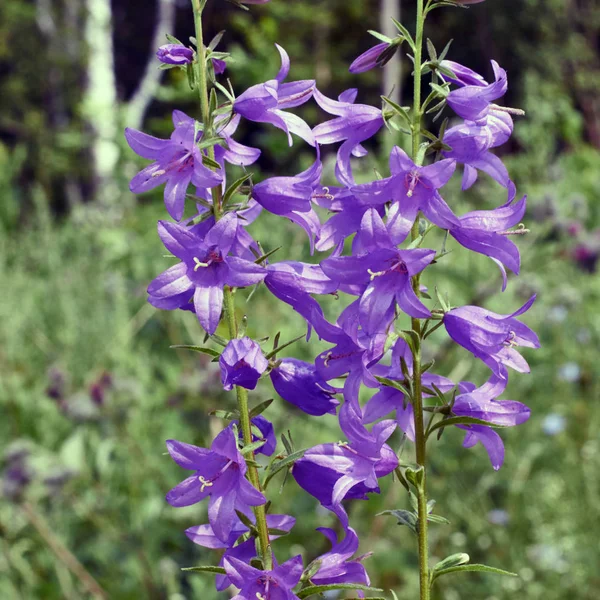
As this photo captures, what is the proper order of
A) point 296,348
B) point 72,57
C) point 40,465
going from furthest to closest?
1. point 72,57
2. point 296,348
3. point 40,465

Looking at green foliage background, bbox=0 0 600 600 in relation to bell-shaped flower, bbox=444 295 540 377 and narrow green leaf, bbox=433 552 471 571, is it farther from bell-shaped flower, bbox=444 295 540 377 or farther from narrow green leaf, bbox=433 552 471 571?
narrow green leaf, bbox=433 552 471 571

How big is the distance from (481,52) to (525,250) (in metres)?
17.2

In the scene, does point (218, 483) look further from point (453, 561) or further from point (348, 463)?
point (453, 561)

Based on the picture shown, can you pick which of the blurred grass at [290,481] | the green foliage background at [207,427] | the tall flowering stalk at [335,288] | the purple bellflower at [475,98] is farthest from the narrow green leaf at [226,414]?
the blurred grass at [290,481]

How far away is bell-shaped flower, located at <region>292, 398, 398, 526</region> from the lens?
0.89 metres

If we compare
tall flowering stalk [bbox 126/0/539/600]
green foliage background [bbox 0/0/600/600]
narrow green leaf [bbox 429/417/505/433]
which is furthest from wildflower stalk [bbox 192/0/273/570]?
green foliage background [bbox 0/0/600/600]

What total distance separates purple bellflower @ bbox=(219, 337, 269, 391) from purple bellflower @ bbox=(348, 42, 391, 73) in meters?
0.37

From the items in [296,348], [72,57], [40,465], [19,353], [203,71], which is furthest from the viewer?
[72,57]

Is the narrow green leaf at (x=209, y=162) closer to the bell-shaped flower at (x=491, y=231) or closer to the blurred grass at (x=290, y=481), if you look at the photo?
the bell-shaped flower at (x=491, y=231)

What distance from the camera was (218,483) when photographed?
92 cm

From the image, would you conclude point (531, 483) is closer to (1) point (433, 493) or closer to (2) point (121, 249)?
(1) point (433, 493)

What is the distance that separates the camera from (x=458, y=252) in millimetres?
5086

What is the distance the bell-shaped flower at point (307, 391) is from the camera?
962 mm

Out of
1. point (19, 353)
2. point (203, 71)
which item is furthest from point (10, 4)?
point (203, 71)
